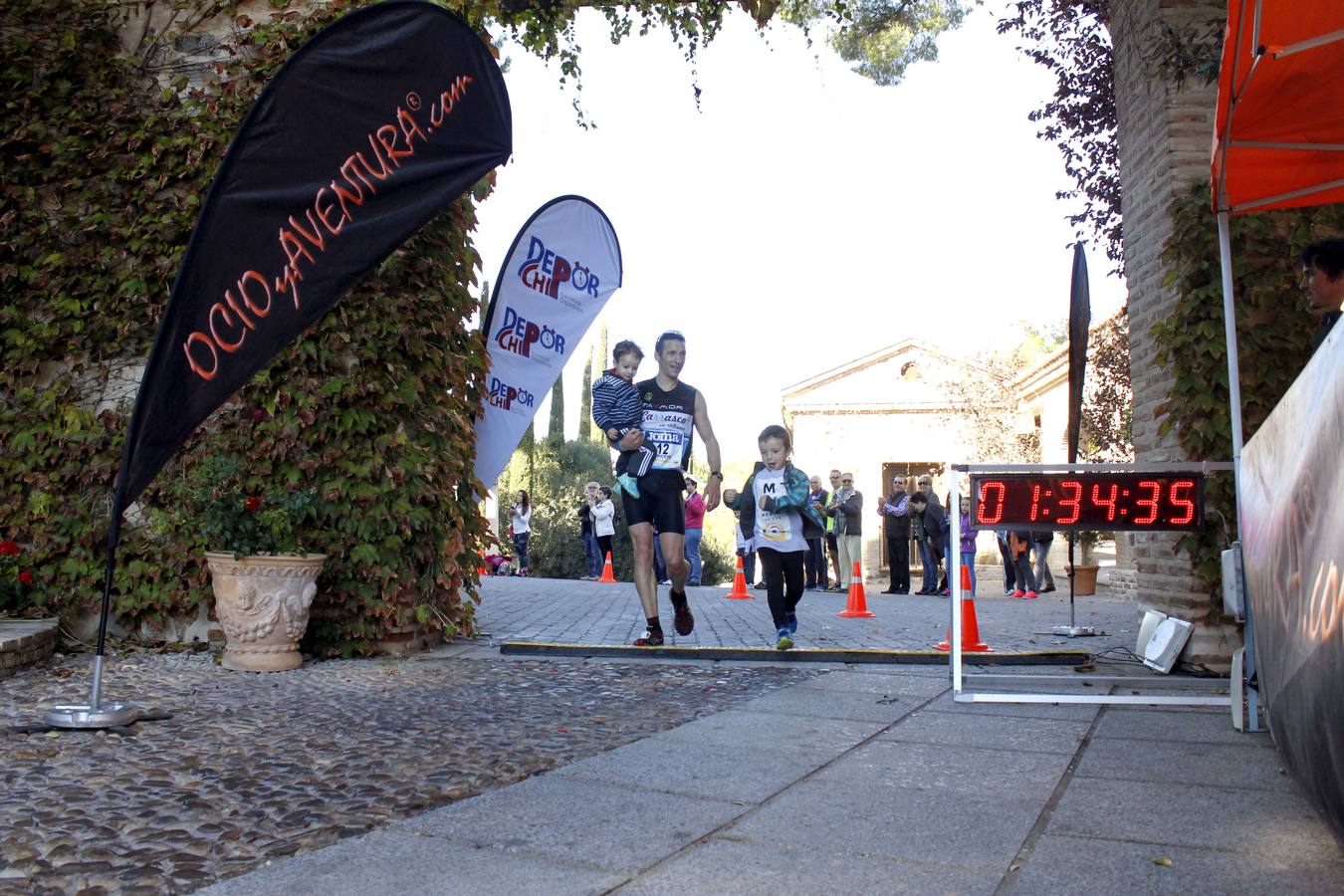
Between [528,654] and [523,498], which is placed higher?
[523,498]

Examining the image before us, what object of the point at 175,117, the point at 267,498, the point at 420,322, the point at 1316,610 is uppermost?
the point at 175,117

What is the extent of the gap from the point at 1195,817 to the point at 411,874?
2.10m

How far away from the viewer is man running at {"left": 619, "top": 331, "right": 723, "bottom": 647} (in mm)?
6492

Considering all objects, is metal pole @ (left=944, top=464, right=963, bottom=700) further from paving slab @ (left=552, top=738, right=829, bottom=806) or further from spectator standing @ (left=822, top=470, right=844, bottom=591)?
spectator standing @ (left=822, top=470, right=844, bottom=591)

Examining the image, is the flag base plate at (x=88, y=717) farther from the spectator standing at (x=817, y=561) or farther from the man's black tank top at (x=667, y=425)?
the spectator standing at (x=817, y=561)

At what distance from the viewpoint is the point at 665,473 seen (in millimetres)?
6535

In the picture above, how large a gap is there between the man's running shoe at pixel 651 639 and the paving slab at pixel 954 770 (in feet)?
9.18

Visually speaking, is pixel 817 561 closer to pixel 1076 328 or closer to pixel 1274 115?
pixel 1076 328

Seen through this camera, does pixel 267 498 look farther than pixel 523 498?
No

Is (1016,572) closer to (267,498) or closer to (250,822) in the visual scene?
(267,498)

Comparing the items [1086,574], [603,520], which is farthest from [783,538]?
[603,520]

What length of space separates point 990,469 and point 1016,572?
1156cm

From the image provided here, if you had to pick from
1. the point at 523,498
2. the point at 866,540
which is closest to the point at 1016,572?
the point at 523,498

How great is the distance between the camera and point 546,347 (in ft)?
24.2
